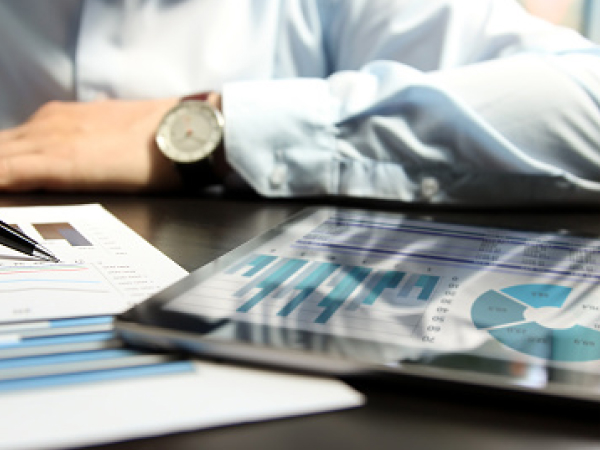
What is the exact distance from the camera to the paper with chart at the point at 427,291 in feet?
0.82

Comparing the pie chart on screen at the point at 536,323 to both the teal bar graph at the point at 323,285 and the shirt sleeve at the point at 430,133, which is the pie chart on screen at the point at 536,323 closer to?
the teal bar graph at the point at 323,285

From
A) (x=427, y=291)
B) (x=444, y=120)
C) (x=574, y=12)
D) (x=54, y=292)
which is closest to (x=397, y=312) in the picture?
(x=427, y=291)

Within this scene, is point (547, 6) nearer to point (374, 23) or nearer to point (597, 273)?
point (374, 23)

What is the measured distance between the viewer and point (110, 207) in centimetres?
54

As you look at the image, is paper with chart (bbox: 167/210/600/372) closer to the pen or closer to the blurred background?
the pen

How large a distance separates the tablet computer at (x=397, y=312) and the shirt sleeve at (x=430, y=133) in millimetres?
205

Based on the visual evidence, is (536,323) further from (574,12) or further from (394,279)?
(574,12)

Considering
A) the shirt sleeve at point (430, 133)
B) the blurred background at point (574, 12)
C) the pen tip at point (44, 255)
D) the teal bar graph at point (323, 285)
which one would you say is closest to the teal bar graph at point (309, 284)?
the teal bar graph at point (323, 285)

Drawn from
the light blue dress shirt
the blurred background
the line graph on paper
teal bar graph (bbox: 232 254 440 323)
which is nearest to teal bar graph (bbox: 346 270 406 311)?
teal bar graph (bbox: 232 254 440 323)

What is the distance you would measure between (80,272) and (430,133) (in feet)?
1.20

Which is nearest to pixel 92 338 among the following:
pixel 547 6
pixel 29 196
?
pixel 29 196

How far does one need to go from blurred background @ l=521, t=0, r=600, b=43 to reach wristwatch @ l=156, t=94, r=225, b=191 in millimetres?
978

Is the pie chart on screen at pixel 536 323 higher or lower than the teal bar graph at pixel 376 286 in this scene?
lower

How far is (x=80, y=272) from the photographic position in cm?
34
